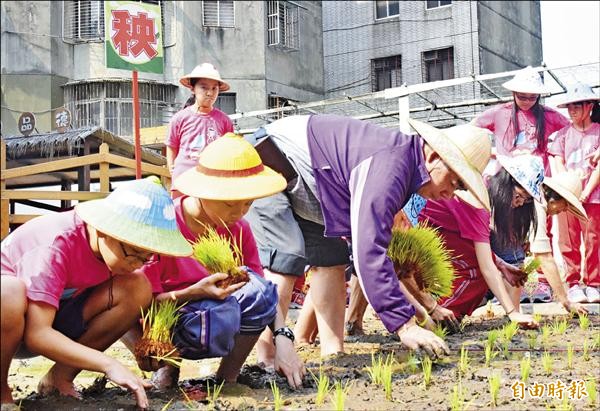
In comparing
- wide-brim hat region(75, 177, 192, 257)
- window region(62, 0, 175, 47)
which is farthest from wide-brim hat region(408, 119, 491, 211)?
window region(62, 0, 175, 47)

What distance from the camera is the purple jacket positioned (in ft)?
7.80

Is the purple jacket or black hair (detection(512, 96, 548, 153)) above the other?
black hair (detection(512, 96, 548, 153))

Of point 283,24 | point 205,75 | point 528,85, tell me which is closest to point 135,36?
point 205,75

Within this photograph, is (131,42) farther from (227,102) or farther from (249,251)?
(227,102)

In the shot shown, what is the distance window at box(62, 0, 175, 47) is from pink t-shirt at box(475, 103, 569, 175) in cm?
1385

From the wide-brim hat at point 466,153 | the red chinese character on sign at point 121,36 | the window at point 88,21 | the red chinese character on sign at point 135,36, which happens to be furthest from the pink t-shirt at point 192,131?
the window at point 88,21

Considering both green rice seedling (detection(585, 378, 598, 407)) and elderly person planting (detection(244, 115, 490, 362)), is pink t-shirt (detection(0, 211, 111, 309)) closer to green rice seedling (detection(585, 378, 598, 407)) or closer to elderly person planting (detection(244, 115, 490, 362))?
elderly person planting (detection(244, 115, 490, 362))

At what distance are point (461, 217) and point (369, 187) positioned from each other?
1469mm

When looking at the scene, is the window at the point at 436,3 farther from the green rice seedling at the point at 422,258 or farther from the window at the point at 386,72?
the green rice seedling at the point at 422,258

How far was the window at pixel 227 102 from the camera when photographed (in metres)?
17.9

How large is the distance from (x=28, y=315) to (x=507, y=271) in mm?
2908

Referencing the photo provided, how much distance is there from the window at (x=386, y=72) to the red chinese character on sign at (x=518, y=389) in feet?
57.9

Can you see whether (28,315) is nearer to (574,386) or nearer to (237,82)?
(574,386)

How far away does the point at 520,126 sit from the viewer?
500 centimetres
